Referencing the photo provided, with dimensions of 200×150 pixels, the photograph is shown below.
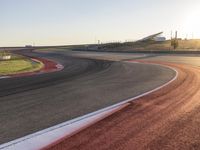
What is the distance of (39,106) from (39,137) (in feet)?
9.59

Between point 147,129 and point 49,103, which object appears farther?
point 49,103

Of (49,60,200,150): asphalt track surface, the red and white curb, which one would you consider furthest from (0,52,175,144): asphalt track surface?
(49,60,200,150): asphalt track surface

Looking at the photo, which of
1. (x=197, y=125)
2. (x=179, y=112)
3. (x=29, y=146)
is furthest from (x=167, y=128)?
(x=29, y=146)

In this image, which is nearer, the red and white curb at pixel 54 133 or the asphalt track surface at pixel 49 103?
the red and white curb at pixel 54 133

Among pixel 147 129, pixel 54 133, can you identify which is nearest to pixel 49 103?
pixel 54 133

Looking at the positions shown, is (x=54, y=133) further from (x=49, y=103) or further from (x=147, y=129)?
(x=49, y=103)

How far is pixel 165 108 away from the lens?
27.3ft

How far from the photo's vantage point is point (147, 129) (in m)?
6.38

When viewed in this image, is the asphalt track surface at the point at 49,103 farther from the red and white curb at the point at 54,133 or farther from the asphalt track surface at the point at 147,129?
the asphalt track surface at the point at 147,129

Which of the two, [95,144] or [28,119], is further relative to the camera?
[28,119]

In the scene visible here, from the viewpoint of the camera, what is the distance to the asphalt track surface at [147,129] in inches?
214

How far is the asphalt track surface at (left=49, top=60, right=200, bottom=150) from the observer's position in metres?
5.43

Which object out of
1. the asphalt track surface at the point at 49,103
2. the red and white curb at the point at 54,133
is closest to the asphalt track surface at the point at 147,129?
the red and white curb at the point at 54,133

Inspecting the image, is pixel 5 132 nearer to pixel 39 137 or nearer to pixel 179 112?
pixel 39 137
